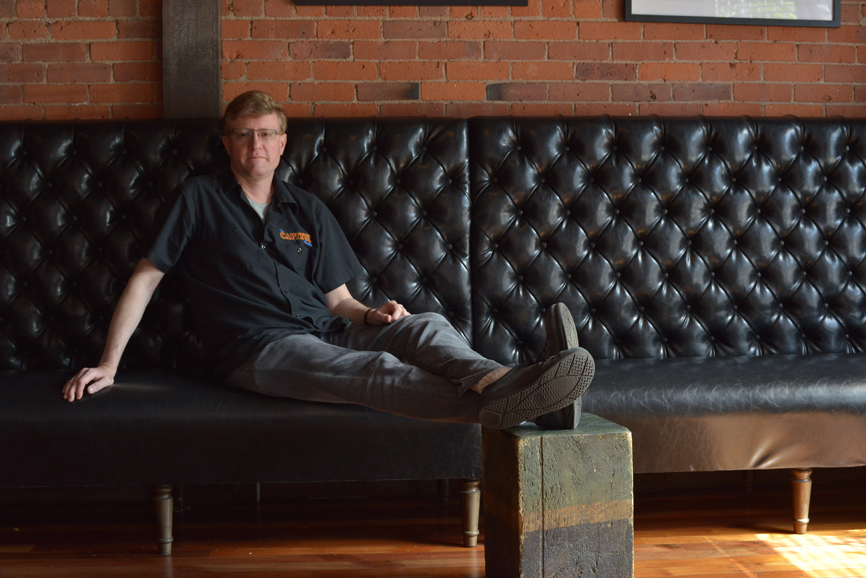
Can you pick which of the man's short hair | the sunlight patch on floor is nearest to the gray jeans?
the man's short hair

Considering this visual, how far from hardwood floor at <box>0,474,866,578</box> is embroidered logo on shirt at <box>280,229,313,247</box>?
81 centimetres

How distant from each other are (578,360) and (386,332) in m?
0.70

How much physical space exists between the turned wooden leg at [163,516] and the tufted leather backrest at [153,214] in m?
0.47

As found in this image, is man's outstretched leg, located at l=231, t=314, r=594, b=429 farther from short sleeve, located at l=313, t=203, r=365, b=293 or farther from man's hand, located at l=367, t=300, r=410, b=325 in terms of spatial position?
short sleeve, located at l=313, t=203, r=365, b=293

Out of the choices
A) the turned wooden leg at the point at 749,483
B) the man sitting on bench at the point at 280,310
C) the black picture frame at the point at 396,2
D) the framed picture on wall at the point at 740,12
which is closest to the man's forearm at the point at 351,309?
the man sitting on bench at the point at 280,310

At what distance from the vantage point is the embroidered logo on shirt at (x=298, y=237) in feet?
6.66

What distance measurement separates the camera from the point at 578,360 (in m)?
1.28

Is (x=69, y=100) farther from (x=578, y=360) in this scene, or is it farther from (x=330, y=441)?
(x=578, y=360)

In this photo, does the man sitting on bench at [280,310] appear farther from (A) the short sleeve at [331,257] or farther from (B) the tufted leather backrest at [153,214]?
(B) the tufted leather backrest at [153,214]

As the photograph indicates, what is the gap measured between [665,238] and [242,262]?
130 centimetres

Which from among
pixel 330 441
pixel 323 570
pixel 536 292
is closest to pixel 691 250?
pixel 536 292

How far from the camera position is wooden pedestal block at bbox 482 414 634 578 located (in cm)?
139

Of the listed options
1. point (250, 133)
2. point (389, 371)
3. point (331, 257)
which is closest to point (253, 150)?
point (250, 133)

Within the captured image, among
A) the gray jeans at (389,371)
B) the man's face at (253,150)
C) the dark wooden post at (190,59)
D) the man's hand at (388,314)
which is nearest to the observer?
the gray jeans at (389,371)
